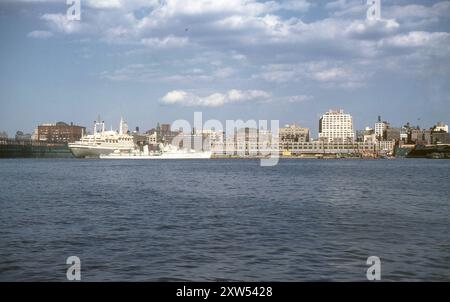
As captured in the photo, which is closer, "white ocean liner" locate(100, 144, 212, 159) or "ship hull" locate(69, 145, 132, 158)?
"ship hull" locate(69, 145, 132, 158)

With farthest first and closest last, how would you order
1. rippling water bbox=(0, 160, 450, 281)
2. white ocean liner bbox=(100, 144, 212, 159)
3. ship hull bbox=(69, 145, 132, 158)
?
1. white ocean liner bbox=(100, 144, 212, 159)
2. ship hull bbox=(69, 145, 132, 158)
3. rippling water bbox=(0, 160, 450, 281)

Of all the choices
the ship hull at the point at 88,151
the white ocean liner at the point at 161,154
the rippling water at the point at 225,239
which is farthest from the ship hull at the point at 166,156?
the rippling water at the point at 225,239

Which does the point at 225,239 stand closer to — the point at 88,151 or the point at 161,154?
the point at 88,151

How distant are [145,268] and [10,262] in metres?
4.16

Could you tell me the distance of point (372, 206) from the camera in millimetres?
27781

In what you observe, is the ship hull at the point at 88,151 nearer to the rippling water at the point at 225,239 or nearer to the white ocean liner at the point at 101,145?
the white ocean liner at the point at 101,145

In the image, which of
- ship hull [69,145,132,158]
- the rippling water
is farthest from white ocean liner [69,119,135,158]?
the rippling water

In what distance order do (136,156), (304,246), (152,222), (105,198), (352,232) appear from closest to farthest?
(304,246), (352,232), (152,222), (105,198), (136,156)

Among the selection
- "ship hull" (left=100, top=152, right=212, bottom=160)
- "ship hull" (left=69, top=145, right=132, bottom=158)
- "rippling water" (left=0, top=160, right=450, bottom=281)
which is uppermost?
"ship hull" (left=69, top=145, right=132, bottom=158)

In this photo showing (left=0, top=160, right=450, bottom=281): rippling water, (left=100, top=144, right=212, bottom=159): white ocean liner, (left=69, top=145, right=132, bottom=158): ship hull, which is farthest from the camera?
(left=100, top=144, right=212, bottom=159): white ocean liner

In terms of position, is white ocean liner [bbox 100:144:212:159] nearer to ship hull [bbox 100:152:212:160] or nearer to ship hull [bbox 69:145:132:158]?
ship hull [bbox 100:152:212:160]

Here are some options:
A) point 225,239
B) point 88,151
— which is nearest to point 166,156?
point 88,151
